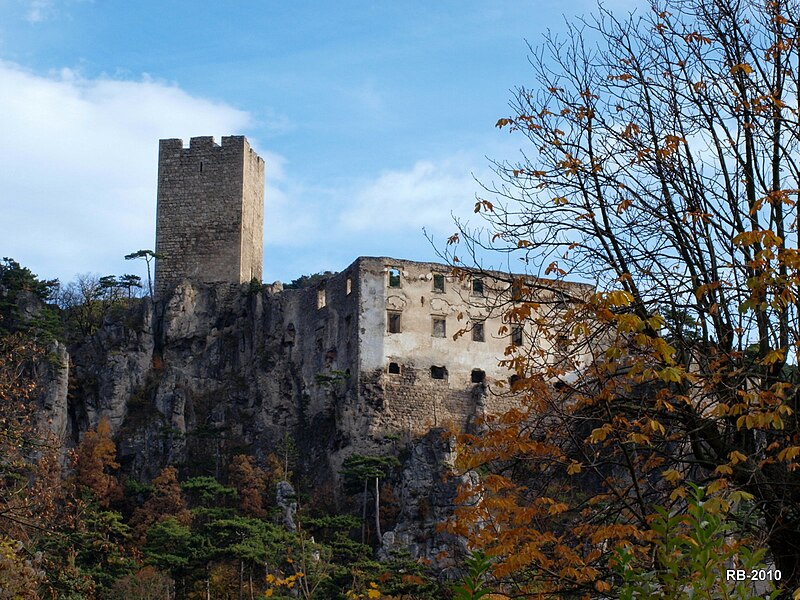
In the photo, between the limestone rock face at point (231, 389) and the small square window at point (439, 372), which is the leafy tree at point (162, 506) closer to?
the limestone rock face at point (231, 389)

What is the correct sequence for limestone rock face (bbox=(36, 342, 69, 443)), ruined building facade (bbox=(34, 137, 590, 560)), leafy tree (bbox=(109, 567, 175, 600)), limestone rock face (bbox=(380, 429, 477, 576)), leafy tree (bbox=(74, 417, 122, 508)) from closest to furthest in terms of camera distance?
1. leafy tree (bbox=(109, 567, 175, 600))
2. limestone rock face (bbox=(380, 429, 477, 576))
3. leafy tree (bbox=(74, 417, 122, 508))
4. ruined building facade (bbox=(34, 137, 590, 560))
5. limestone rock face (bbox=(36, 342, 69, 443))

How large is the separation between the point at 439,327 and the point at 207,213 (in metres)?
11.5

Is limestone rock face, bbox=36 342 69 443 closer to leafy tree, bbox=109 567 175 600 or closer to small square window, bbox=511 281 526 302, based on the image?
leafy tree, bbox=109 567 175 600

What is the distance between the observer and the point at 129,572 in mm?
31469

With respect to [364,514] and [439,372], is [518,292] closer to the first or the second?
[364,514]

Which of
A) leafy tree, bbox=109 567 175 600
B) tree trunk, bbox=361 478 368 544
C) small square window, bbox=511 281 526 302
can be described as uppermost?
small square window, bbox=511 281 526 302

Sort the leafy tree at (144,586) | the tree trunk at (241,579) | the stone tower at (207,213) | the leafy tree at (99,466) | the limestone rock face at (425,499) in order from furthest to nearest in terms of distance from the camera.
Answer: the stone tower at (207,213) → the leafy tree at (99,466) → the limestone rock face at (425,499) → the tree trunk at (241,579) → the leafy tree at (144,586)

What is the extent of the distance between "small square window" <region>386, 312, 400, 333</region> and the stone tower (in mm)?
8127

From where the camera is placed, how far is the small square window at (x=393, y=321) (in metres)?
40.6

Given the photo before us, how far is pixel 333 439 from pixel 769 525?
98.2ft

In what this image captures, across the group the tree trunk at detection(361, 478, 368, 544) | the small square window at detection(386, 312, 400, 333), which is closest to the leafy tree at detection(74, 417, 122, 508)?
the tree trunk at detection(361, 478, 368, 544)

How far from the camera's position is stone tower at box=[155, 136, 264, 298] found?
46.9 m

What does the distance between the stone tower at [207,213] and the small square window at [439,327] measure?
354 inches

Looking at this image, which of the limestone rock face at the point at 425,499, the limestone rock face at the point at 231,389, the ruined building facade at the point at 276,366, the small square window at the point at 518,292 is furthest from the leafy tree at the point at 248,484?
the small square window at the point at 518,292
